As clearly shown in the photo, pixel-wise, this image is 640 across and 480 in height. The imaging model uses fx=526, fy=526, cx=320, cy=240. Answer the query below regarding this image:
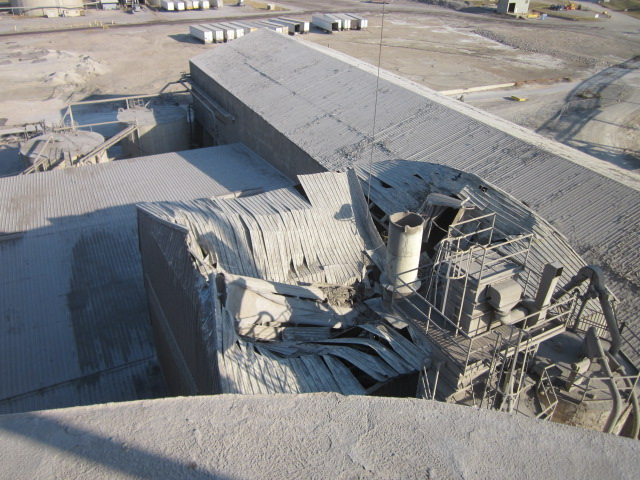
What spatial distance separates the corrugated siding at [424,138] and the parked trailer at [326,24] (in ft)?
144

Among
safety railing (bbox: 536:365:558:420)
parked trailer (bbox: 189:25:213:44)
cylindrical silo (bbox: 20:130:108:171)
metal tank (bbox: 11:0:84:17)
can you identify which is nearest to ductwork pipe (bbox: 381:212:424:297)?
safety railing (bbox: 536:365:558:420)

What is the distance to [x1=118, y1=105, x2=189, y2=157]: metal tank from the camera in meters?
38.5

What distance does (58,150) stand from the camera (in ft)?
109

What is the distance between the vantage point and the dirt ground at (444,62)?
4797 cm

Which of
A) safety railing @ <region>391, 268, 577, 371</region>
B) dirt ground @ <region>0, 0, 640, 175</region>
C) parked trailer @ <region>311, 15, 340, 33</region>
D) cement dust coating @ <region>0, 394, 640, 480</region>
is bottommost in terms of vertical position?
dirt ground @ <region>0, 0, 640, 175</region>

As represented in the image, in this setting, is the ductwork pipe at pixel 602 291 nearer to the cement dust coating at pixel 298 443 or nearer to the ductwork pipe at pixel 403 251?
the ductwork pipe at pixel 403 251

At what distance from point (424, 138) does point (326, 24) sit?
202ft

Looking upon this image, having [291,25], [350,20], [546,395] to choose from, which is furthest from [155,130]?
[350,20]

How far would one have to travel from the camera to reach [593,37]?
7969 cm

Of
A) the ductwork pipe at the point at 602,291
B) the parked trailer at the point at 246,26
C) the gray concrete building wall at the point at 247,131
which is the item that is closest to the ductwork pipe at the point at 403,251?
the ductwork pipe at the point at 602,291

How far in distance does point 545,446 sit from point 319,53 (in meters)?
32.8

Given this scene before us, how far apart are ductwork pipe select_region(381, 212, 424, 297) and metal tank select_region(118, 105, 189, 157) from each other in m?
30.1

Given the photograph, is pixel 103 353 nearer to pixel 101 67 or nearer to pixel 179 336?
pixel 179 336

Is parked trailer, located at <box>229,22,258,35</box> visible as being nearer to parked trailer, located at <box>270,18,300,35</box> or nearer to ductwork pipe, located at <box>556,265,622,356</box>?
parked trailer, located at <box>270,18,300,35</box>
